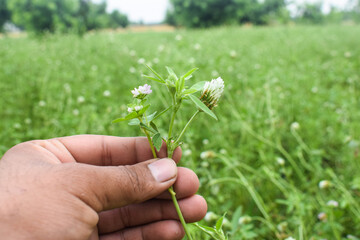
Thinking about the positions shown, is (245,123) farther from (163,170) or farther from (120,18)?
(120,18)

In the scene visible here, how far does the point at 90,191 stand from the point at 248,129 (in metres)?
1.16

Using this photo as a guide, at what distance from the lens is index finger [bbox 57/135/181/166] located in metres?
1.08

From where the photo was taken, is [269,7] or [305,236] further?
[269,7]

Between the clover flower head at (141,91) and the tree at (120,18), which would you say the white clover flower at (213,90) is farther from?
the tree at (120,18)

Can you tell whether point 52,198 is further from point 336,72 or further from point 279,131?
point 336,72

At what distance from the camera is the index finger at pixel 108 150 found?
3.55 feet

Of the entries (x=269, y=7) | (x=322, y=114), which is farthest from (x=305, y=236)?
(x=269, y=7)

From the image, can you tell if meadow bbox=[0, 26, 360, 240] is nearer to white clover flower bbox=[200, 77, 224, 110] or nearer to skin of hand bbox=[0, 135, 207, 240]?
skin of hand bbox=[0, 135, 207, 240]

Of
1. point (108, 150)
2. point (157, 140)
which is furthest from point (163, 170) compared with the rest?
point (108, 150)

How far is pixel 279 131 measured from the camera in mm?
2096

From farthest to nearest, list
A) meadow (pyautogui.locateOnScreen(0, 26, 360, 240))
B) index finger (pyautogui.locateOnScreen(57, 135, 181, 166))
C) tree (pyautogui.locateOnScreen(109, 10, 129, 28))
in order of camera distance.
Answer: tree (pyautogui.locateOnScreen(109, 10, 129, 28)), meadow (pyautogui.locateOnScreen(0, 26, 360, 240)), index finger (pyautogui.locateOnScreen(57, 135, 181, 166))

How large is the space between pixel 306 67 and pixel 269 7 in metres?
31.8

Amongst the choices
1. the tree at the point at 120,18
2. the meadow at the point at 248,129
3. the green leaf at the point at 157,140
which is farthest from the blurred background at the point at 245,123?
the tree at the point at 120,18

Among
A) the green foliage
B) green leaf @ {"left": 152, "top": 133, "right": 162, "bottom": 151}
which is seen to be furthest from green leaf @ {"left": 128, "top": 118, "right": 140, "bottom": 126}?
the green foliage
